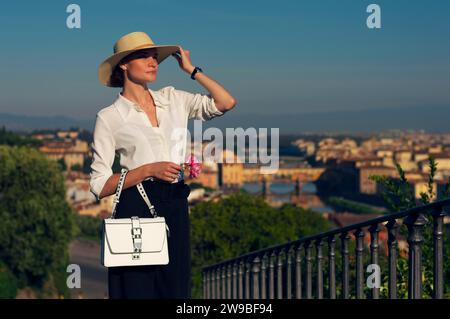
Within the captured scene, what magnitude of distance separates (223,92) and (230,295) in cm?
607

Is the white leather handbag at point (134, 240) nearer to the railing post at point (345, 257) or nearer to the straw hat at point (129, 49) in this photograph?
the straw hat at point (129, 49)

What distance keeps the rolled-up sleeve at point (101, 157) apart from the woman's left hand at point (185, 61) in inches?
15.9

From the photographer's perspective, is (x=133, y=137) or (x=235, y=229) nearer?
(x=133, y=137)

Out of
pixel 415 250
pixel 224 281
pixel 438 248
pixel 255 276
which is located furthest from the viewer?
pixel 224 281

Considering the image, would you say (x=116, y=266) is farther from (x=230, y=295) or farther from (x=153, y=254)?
(x=230, y=295)

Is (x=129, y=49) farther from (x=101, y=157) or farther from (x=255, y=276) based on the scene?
(x=255, y=276)

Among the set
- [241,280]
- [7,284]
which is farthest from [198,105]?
[7,284]

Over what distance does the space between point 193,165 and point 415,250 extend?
1.21 m

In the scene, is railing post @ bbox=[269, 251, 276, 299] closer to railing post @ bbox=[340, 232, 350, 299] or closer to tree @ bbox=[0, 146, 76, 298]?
railing post @ bbox=[340, 232, 350, 299]

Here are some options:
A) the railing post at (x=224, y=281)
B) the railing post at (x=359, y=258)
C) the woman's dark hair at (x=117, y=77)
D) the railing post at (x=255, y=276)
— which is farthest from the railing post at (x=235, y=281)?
the woman's dark hair at (x=117, y=77)

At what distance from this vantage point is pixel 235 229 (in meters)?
49.7

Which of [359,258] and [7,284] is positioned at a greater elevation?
[359,258]
